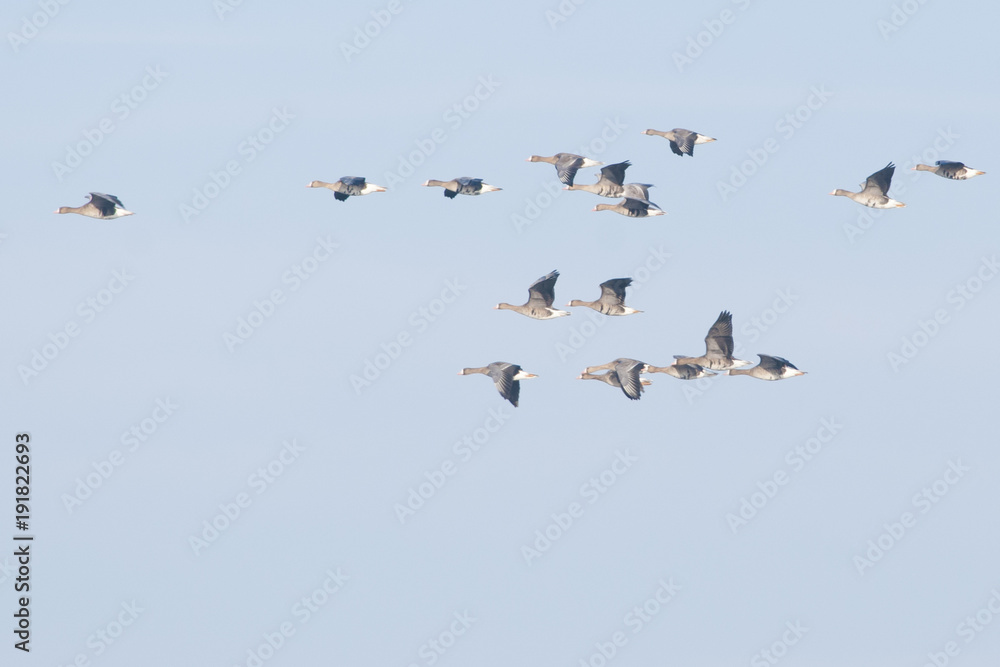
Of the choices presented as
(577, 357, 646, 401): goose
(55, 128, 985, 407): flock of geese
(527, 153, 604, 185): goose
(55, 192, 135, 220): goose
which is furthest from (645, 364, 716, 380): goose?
(55, 192, 135, 220): goose

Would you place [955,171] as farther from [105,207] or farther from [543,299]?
[105,207]

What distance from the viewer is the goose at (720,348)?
173 ft

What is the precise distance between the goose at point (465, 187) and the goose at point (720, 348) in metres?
8.41

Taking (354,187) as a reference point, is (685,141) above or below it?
above

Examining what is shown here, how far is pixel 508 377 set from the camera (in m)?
49.7

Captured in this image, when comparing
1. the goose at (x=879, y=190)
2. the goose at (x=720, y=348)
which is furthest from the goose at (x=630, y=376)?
the goose at (x=879, y=190)

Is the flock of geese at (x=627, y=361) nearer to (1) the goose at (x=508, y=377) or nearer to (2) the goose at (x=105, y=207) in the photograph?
(1) the goose at (x=508, y=377)

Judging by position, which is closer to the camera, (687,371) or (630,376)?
(630,376)

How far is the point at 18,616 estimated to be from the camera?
4562 centimetres

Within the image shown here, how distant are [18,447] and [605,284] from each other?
19004mm

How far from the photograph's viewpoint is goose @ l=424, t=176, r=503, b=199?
179ft

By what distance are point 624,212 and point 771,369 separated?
7.07 m

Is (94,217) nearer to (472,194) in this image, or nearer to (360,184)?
(360,184)

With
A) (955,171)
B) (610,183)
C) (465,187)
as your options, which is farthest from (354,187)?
(955,171)
